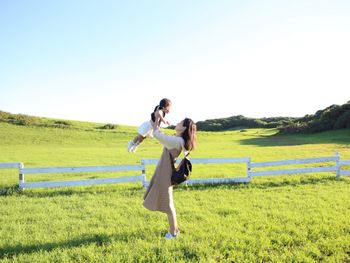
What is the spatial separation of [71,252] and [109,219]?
85.1 inches

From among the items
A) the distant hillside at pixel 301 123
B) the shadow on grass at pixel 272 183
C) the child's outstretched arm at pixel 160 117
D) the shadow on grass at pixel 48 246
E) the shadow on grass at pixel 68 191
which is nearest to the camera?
the child's outstretched arm at pixel 160 117

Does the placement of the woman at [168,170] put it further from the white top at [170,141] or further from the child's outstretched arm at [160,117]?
the child's outstretched arm at [160,117]

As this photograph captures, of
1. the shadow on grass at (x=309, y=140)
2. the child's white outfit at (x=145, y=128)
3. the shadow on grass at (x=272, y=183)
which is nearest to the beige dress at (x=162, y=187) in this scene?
the child's white outfit at (x=145, y=128)

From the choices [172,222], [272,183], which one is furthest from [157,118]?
[272,183]

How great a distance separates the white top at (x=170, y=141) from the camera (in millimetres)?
5877

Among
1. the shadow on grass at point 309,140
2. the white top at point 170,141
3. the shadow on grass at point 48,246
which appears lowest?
the shadow on grass at point 48,246

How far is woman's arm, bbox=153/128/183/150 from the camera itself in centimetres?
587

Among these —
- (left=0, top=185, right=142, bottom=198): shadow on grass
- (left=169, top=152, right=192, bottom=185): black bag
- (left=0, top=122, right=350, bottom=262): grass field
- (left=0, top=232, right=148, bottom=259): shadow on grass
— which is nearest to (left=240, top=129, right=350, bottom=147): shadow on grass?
(left=0, top=122, right=350, bottom=262): grass field

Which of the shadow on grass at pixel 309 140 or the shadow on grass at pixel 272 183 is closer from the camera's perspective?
the shadow on grass at pixel 272 183

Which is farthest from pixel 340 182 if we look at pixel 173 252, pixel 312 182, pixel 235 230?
pixel 173 252

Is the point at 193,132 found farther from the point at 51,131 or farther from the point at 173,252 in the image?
the point at 51,131

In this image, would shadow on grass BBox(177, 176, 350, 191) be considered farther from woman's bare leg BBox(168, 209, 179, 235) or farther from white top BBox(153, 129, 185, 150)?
white top BBox(153, 129, 185, 150)

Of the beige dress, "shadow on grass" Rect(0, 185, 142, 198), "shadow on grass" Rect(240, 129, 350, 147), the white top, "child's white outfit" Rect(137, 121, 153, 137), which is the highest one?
"child's white outfit" Rect(137, 121, 153, 137)

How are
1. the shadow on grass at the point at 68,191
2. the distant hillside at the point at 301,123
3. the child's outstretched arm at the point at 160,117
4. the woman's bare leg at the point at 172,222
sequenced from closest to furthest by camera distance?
the child's outstretched arm at the point at 160,117 → the woman's bare leg at the point at 172,222 → the shadow on grass at the point at 68,191 → the distant hillside at the point at 301,123
